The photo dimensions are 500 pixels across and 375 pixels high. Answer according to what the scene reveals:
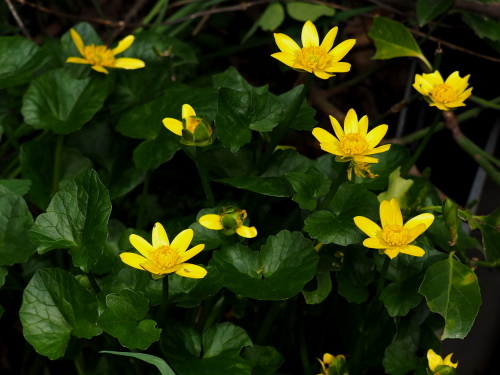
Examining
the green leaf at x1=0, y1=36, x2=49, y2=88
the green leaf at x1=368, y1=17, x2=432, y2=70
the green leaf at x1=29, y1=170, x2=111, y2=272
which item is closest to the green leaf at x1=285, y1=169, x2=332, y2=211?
the green leaf at x1=29, y1=170, x2=111, y2=272

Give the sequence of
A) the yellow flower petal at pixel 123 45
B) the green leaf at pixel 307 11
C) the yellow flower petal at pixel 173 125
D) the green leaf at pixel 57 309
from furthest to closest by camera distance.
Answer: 1. the green leaf at pixel 307 11
2. the yellow flower petal at pixel 123 45
3. the yellow flower petal at pixel 173 125
4. the green leaf at pixel 57 309

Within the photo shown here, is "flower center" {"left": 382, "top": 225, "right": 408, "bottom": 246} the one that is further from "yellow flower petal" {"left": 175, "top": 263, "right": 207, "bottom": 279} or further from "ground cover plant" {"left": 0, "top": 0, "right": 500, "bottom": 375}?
"yellow flower petal" {"left": 175, "top": 263, "right": 207, "bottom": 279}

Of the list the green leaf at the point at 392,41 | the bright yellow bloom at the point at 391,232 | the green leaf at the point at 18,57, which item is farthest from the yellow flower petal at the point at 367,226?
the green leaf at the point at 18,57

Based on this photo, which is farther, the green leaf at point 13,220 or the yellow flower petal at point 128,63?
the yellow flower petal at point 128,63

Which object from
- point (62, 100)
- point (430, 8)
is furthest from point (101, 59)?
point (430, 8)

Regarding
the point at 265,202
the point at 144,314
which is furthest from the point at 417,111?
the point at 144,314

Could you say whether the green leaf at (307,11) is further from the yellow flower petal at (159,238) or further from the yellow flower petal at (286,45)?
the yellow flower petal at (159,238)
